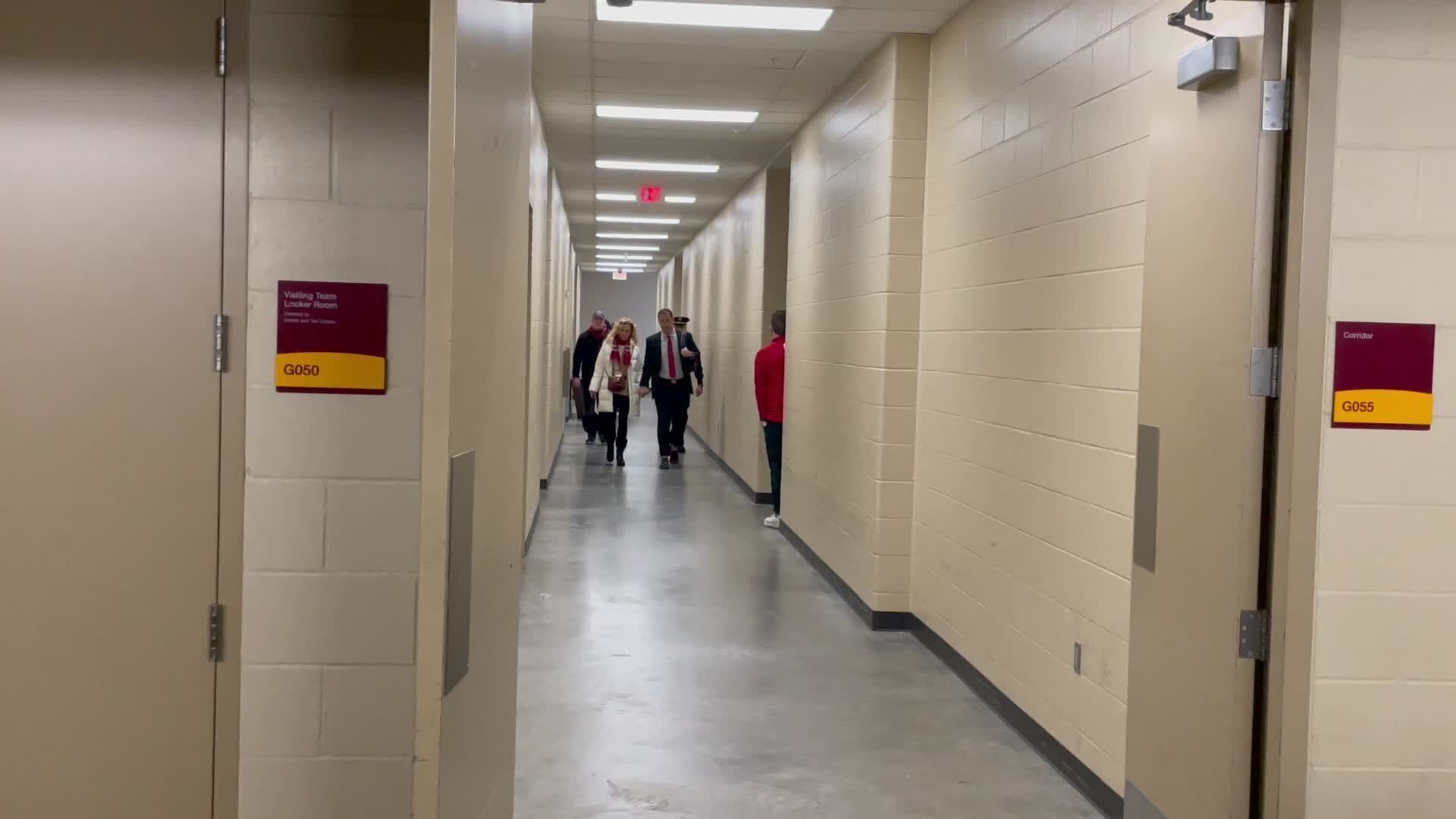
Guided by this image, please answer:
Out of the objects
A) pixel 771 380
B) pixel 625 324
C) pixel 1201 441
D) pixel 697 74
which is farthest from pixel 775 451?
pixel 1201 441

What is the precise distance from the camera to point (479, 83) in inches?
76.2

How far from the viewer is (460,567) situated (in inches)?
74.5

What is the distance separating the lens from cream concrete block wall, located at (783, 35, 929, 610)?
19.5ft

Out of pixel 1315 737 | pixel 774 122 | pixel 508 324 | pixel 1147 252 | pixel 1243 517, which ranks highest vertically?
pixel 774 122

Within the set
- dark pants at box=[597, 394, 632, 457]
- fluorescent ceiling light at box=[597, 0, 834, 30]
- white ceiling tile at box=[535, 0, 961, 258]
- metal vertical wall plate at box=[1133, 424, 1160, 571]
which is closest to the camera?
metal vertical wall plate at box=[1133, 424, 1160, 571]

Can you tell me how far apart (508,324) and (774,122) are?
6429 millimetres

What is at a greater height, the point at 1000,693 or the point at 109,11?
the point at 109,11

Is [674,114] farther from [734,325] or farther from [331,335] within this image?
[331,335]

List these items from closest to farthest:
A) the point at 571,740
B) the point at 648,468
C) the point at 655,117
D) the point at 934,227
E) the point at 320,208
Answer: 1. the point at 320,208
2. the point at 571,740
3. the point at 934,227
4. the point at 655,117
5. the point at 648,468

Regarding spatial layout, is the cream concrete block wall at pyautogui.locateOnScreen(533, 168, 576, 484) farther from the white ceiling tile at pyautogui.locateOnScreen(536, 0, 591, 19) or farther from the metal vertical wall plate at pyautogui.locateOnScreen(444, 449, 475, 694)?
the metal vertical wall plate at pyautogui.locateOnScreen(444, 449, 475, 694)

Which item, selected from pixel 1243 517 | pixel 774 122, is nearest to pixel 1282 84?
pixel 1243 517

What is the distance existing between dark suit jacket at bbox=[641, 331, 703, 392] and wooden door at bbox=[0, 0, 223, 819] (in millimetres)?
9395

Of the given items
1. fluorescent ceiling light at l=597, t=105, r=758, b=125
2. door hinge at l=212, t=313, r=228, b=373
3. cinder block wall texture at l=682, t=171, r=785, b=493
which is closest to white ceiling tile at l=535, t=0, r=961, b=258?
fluorescent ceiling light at l=597, t=105, r=758, b=125

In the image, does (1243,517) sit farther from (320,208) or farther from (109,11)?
(109,11)
